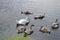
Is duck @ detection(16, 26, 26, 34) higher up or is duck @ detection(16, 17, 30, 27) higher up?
duck @ detection(16, 17, 30, 27)

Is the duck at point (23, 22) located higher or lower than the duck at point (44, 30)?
higher

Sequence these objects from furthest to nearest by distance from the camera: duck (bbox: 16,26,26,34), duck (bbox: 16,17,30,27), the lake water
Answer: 1. duck (bbox: 16,17,30,27)
2. duck (bbox: 16,26,26,34)
3. the lake water

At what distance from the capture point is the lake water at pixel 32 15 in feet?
43.9

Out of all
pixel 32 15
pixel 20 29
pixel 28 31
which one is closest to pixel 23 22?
pixel 20 29

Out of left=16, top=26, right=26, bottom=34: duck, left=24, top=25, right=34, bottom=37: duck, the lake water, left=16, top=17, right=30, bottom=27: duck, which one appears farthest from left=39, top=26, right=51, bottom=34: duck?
left=16, top=17, right=30, bottom=27: duck

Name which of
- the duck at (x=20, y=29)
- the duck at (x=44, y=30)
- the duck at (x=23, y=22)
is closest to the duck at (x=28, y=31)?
the duck at (x=20, y=29)

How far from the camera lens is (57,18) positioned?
15211 millimetres

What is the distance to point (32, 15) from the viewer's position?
15648mm

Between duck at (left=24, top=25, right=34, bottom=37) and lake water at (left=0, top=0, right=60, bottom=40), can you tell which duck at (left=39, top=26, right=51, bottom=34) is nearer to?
lake water at (left=0, top=0, right=60, bottom=40)

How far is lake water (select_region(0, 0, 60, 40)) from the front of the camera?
13.4 m

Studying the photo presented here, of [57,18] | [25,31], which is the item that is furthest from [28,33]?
[57,18]

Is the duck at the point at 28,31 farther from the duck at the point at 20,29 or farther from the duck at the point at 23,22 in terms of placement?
the duck at the point at 23,22

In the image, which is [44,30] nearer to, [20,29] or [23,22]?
[20,29]

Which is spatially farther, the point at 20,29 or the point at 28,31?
the point at 20,29
